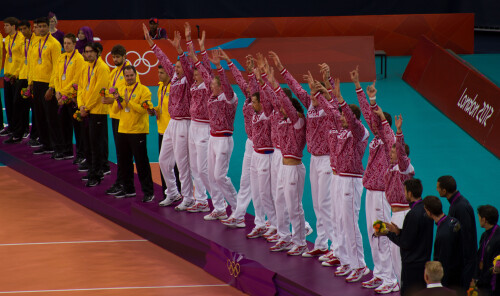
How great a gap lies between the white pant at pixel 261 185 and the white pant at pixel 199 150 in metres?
1.14

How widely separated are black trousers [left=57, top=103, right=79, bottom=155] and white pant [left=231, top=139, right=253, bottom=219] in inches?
174

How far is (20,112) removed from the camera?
15961 mm

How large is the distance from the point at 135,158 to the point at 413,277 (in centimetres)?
559

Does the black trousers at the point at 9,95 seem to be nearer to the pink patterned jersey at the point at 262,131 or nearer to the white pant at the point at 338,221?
the pink patterned jersey at the point at 262,131

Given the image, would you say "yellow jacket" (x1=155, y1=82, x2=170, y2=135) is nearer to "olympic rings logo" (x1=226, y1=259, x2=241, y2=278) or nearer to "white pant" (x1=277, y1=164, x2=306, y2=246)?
"white pant" (x1=277, y1=164, x2=306, y2=246)

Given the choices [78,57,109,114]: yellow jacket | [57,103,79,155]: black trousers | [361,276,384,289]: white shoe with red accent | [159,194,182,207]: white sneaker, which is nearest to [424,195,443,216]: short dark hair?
[361,276,384,289]: white shoe with red accent

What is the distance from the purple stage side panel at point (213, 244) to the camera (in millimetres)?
9039

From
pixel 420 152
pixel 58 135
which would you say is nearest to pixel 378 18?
pixel 420 152

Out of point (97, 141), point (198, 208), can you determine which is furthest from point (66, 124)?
point (198, 208)

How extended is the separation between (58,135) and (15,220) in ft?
8.52

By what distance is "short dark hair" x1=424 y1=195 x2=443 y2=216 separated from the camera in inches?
295

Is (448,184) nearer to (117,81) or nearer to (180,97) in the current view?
(180,97)

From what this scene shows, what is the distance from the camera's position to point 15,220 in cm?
1266

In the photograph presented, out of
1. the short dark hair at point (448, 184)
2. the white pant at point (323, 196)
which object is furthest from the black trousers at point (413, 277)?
the white pant at point (323, 196)
